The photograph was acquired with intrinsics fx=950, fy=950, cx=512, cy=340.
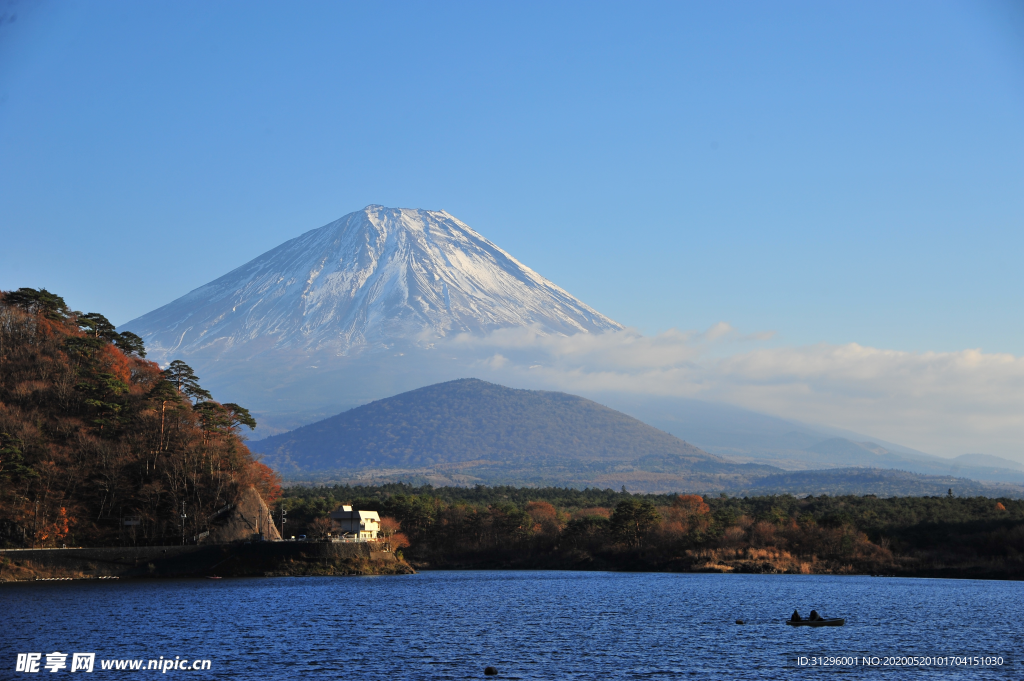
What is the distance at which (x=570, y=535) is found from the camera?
309 feet

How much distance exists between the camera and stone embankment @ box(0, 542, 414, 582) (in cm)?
6078

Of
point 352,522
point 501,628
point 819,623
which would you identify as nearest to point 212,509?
point 352,522

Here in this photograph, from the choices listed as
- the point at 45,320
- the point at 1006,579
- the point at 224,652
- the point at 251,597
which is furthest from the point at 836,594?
the point at 45,320

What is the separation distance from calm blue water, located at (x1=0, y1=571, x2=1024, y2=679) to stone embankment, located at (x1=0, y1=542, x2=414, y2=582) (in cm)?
406

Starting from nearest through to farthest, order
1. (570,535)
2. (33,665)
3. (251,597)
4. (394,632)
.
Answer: (33,665) < (394,632) < (251,597) < (570,535)

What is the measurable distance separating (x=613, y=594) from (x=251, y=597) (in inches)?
837

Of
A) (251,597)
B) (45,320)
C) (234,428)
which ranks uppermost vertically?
(45,320)

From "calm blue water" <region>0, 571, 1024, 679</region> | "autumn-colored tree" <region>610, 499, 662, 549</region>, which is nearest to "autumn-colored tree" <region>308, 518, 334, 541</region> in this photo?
"calm blue water" <region>0, 571, 1024, 679</region>

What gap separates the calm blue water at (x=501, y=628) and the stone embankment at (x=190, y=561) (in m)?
4.06

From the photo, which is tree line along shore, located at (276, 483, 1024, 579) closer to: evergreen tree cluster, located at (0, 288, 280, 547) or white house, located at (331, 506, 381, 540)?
white house, located at (331, 506, 381, 540)

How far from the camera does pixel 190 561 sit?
66438 mm

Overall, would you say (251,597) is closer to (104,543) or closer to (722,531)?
(104,543)
